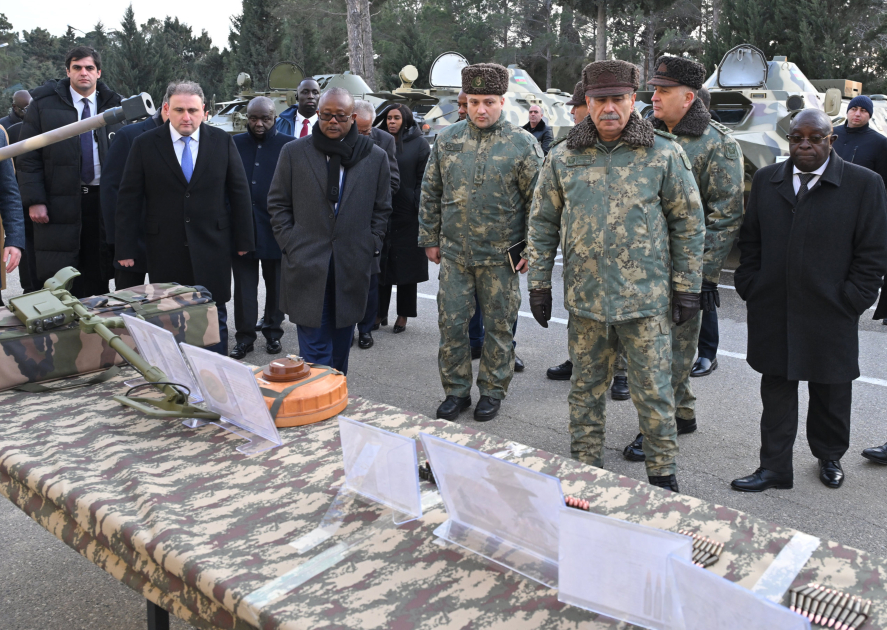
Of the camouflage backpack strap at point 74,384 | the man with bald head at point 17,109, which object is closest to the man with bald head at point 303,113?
the man with bald head at point 17,109

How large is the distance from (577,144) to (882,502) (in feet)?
6.57

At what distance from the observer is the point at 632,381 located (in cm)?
332

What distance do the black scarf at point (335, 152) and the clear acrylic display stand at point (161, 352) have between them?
163 cm

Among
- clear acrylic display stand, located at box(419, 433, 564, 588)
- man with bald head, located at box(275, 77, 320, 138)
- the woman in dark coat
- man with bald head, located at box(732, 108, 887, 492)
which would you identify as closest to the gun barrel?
clear acrylic display stand, located at box(419, 433, 564, 588)

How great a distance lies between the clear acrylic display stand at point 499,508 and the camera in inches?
58.4

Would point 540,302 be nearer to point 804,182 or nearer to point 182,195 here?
point 804,182

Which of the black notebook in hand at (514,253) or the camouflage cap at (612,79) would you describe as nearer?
the camouflage cap at (612,79)

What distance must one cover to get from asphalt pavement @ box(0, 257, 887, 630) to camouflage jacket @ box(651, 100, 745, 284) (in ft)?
3.19

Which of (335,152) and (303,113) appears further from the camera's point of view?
(303,113)

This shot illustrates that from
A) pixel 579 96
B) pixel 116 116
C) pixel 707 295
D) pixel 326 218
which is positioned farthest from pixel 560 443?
pixel 116 116

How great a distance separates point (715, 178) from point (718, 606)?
288cm

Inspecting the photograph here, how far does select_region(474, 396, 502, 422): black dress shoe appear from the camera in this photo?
450cm

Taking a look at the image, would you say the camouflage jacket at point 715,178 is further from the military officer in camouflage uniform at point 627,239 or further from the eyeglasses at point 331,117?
the eyeglasses at point 331,117

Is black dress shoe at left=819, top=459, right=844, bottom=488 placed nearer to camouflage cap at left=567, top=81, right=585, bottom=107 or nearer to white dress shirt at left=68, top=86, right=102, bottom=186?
camouflage cap at left=567, top=81, right=585, bottom=107
